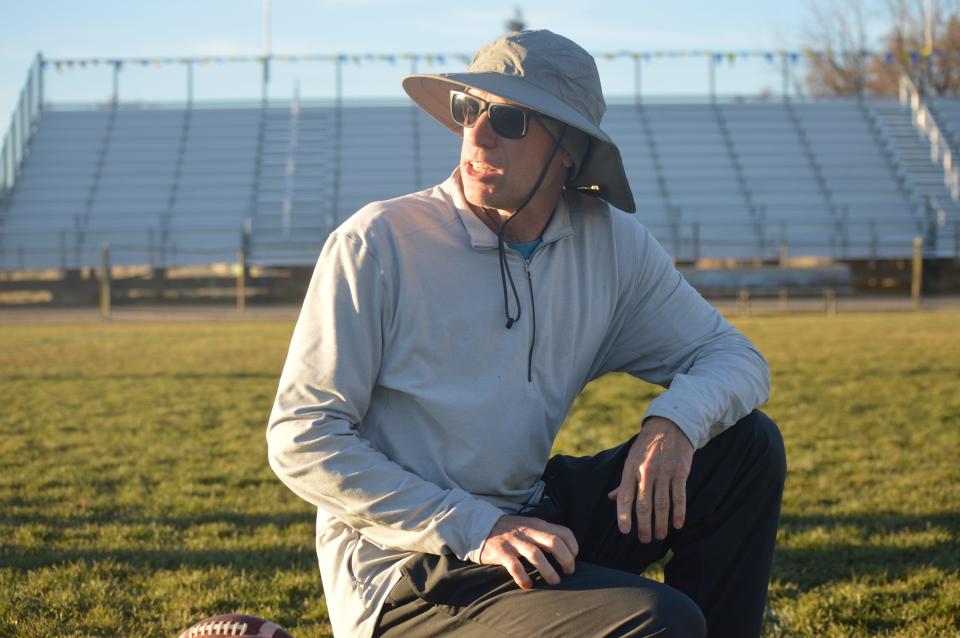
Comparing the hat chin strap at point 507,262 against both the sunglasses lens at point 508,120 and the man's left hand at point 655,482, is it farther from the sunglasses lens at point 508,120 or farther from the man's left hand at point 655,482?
the man's left hand at point 655,482

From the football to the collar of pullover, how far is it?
3.15 feet

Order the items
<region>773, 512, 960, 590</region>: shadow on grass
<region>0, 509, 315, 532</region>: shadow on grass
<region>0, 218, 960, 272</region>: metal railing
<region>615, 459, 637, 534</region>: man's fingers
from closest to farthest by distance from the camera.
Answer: <region>615, 459, 637, 534</region>: man's fingers, <region>773, 512, 960, 590</region>: shadow on grass, <region>0, 509, 315, 532</region>: shadow on grass, <region>0, 218, 960, 272</region>: metal railing

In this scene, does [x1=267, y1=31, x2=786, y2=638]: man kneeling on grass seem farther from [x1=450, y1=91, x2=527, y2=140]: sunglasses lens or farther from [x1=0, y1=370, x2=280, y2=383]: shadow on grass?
[x1=0, y1=370, x2=280, y2=383]: shadow on grass

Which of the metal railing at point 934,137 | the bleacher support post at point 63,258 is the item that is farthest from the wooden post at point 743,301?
the bleacher support post at point 63,258

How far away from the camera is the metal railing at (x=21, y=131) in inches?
1164

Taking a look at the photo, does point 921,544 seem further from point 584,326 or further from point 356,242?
point 356,242

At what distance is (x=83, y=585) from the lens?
4.18m

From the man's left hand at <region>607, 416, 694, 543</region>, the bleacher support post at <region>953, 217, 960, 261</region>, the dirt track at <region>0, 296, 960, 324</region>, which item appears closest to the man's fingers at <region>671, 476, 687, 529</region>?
the man's left hand at <region>607, 416, 694, 543</region>

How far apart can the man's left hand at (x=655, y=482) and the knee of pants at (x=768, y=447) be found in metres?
0.26

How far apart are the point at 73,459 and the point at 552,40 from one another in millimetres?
4856

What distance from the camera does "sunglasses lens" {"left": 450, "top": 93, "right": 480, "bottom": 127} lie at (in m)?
2.84

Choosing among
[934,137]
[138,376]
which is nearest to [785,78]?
[934,137]

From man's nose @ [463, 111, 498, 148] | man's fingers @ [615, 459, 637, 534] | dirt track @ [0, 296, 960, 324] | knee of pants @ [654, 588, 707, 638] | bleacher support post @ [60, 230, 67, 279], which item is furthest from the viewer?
bleacher support post @ [60, 230, 67, 279]

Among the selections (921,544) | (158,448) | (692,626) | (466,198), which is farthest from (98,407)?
(692,626)
